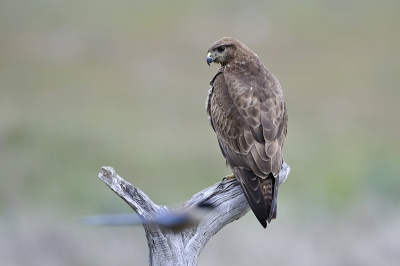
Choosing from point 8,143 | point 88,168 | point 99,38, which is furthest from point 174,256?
point 99,38

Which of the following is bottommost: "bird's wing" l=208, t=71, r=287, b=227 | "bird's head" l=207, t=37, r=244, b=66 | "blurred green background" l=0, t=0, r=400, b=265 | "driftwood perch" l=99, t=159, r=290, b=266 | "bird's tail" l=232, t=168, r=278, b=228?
"driftwood perch" l=99, t=159, r=290, b=266

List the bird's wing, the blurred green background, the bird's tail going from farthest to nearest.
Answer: the blurred green background → the bird's wing → the bird's tail

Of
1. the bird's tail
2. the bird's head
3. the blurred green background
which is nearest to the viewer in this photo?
the bird's tail

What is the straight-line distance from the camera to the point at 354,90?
904 inches

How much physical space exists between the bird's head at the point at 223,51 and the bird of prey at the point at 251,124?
0.04m

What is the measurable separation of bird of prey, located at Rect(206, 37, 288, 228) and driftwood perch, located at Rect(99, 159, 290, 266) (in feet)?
1.03

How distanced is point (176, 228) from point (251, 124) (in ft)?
5.48

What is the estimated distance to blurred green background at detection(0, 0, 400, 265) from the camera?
548 inches

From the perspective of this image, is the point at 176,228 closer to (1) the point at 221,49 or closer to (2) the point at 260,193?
(2) the point at 260,193

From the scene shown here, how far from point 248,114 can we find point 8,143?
1145 centimetres

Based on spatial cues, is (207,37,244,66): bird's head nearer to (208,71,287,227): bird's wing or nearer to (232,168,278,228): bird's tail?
(208,71,287,227): bird's wing

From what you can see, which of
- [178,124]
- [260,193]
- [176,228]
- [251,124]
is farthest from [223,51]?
[178,124]

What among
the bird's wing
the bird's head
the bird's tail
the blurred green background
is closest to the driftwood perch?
the bird's tail

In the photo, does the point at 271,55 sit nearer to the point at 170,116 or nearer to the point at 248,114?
the point at 170,116
